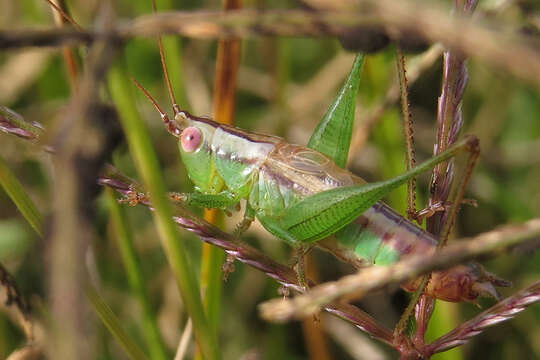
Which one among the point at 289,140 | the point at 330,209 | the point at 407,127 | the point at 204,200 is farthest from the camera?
the point at 289,140

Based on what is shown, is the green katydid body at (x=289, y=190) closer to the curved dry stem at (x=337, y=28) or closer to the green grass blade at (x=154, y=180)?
the green grass blade at (x=154, y=180)

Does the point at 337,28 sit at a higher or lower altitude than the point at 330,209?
higher

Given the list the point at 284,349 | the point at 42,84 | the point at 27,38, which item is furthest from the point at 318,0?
the point at 42,84

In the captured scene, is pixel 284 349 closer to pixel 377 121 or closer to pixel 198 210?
pixel 198 210

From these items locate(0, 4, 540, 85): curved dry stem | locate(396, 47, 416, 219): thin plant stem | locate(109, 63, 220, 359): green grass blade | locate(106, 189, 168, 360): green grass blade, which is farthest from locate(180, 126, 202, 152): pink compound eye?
locate(0, 4, 540, 85): curved dry stem

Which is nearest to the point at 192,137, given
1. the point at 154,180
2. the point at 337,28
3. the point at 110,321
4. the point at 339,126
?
the point at 339,126

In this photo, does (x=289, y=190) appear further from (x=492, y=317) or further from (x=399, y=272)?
(x=399, y=272)

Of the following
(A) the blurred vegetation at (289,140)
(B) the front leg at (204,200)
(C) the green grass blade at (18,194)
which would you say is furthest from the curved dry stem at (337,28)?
(A) the blurred vegetation at (289,140)
